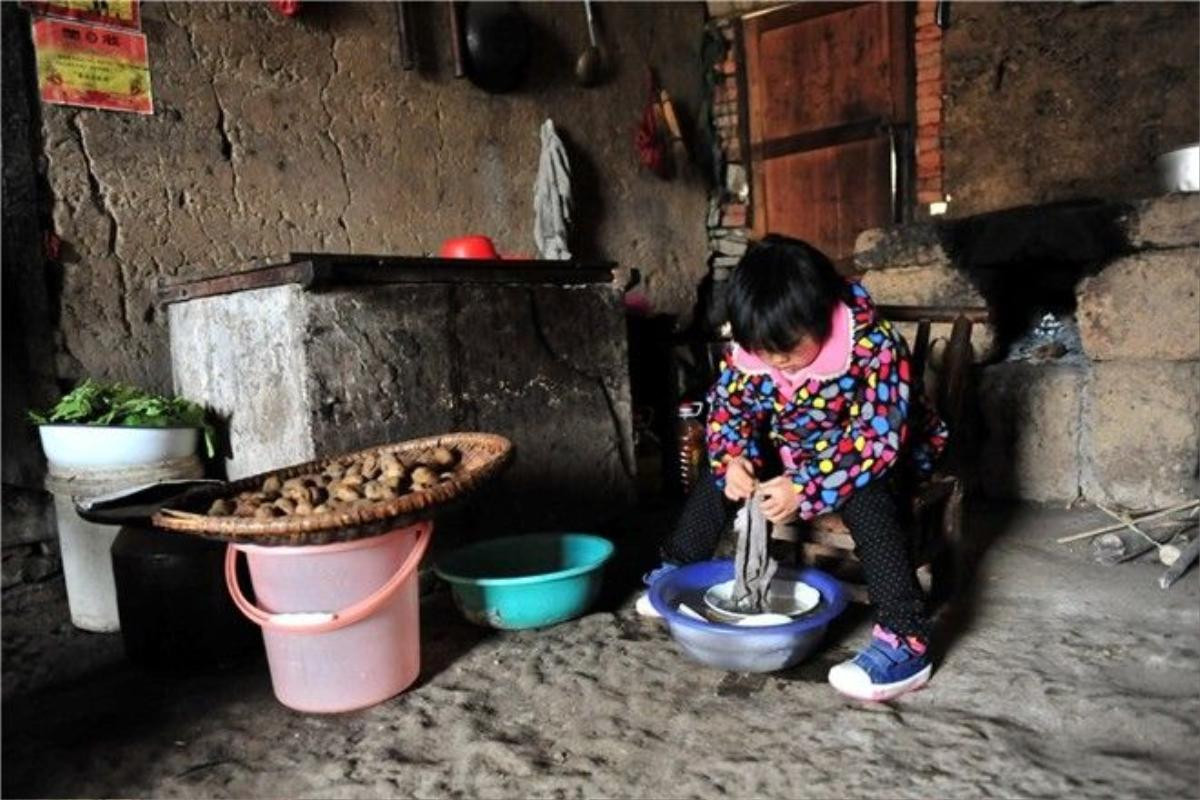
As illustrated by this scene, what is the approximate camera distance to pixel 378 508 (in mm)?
1757

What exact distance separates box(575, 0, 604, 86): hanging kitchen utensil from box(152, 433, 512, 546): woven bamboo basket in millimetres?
3382

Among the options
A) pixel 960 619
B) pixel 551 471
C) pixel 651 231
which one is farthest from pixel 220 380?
pixel 651 231

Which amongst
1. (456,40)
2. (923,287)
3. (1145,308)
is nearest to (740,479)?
(923,287)

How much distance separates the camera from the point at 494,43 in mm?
4191

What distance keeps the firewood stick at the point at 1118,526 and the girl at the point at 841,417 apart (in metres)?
1.31

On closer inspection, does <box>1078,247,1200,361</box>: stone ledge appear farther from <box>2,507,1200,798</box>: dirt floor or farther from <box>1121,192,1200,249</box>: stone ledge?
<box>2,507,1200,798</box>: dirt floor

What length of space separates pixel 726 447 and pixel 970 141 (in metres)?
3.61

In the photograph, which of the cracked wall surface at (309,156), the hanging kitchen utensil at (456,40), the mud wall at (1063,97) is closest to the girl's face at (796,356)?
the cracked wall surface at (309,156)

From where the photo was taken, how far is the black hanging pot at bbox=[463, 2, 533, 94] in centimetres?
416

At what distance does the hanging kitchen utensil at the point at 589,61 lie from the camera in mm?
4785

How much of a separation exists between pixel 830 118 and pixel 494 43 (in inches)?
94.0

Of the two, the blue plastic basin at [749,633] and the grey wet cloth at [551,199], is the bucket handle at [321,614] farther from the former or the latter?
the grey wet cloth at [551,199]

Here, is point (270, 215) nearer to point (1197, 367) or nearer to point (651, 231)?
point (651, 231)

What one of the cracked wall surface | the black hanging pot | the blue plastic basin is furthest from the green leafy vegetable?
the black hanging pot
